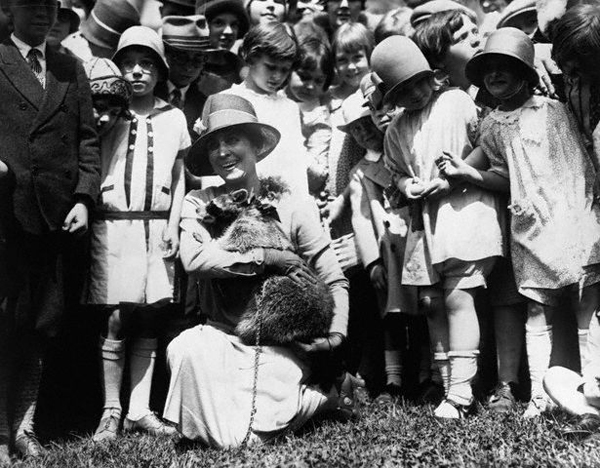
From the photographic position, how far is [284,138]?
627cm

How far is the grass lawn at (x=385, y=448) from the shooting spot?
158 inches

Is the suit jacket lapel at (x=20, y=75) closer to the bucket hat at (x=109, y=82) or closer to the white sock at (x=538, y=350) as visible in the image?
the bucket hat at (x=109, y=82)

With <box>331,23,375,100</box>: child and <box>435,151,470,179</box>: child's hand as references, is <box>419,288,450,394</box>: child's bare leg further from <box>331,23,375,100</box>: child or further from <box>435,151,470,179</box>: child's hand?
<box>331,23,375,100</box>: child

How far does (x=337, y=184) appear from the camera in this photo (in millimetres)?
6488

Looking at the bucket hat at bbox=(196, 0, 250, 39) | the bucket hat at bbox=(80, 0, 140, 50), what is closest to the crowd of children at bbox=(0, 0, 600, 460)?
the bucket hat at bbox=(80, 0, 140, 50)

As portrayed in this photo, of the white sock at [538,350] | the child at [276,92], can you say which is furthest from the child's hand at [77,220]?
the white sock at [538,350]

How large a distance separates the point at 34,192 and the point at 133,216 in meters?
0.71

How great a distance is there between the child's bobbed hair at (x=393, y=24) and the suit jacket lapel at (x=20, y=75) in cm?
291

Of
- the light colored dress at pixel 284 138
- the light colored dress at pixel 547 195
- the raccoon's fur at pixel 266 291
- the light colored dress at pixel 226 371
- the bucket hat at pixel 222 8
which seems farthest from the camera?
the bucket hat at pixel 222 8

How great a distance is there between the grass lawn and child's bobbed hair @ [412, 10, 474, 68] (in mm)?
2324

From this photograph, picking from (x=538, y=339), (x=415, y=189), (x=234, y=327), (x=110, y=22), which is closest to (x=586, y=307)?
(x=538, y=339)

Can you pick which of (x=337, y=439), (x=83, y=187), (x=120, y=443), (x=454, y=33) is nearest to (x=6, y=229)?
(x=83, y=187)

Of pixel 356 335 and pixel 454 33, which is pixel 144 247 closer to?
pixel 356 335

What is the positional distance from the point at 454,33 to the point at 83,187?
8.51ft
